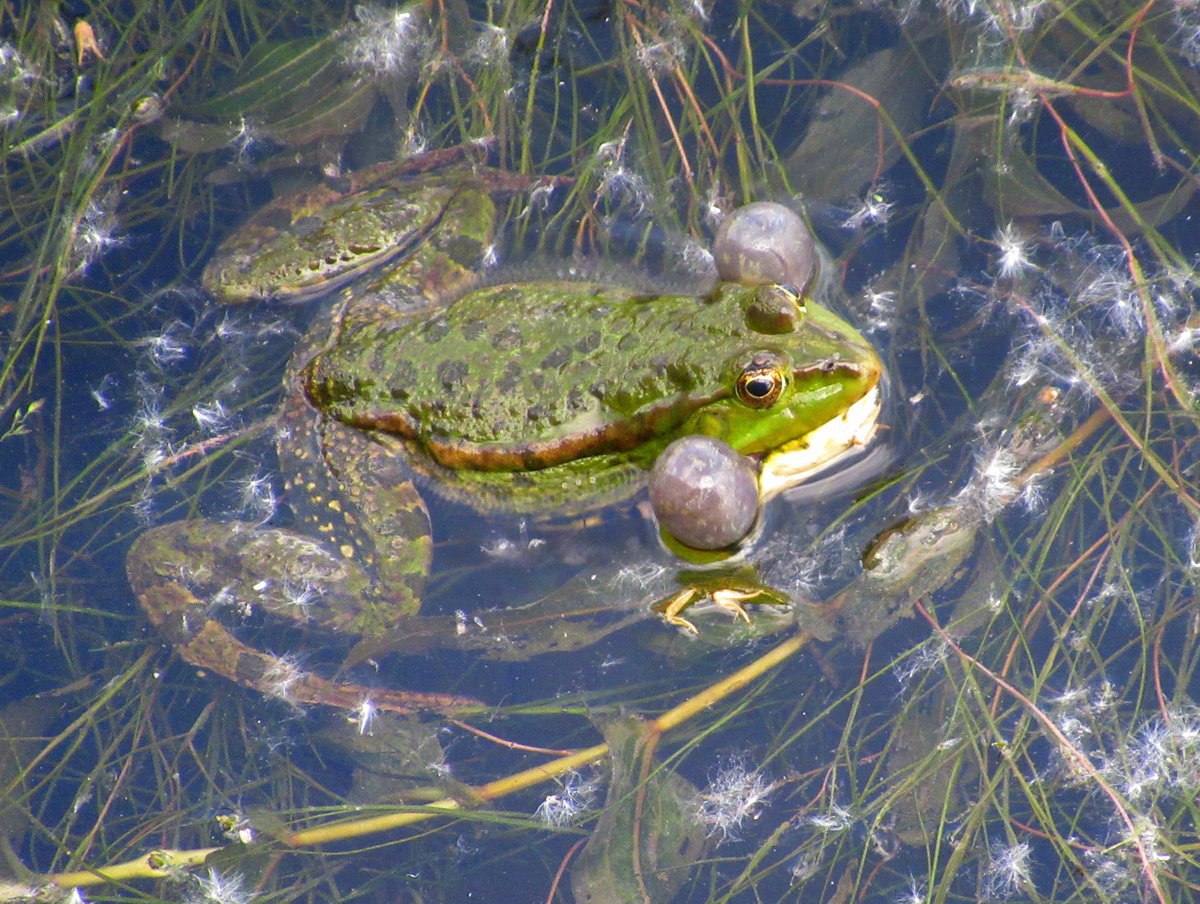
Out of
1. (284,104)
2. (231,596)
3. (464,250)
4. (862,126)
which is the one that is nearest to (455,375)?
(464,250)

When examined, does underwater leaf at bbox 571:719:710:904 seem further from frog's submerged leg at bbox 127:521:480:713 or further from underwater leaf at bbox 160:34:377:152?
underwater leaf at bbox 160:34:377:152

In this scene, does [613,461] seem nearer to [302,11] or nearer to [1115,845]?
[1115,845]

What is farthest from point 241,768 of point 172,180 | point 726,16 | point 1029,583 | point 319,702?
point 726,16

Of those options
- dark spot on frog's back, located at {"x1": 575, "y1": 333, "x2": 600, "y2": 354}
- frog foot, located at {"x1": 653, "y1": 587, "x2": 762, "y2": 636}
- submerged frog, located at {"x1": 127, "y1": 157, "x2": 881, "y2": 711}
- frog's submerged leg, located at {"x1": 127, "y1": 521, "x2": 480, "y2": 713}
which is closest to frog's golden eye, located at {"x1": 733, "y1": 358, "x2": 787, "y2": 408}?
submerged frog, located at {"x1": 127, "y1": 157, "x2": 881, "y2": 711}

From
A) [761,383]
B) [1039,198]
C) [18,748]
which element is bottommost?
[18,748]

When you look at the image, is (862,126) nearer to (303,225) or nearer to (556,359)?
(556,359)

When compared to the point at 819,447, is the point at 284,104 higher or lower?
higher
